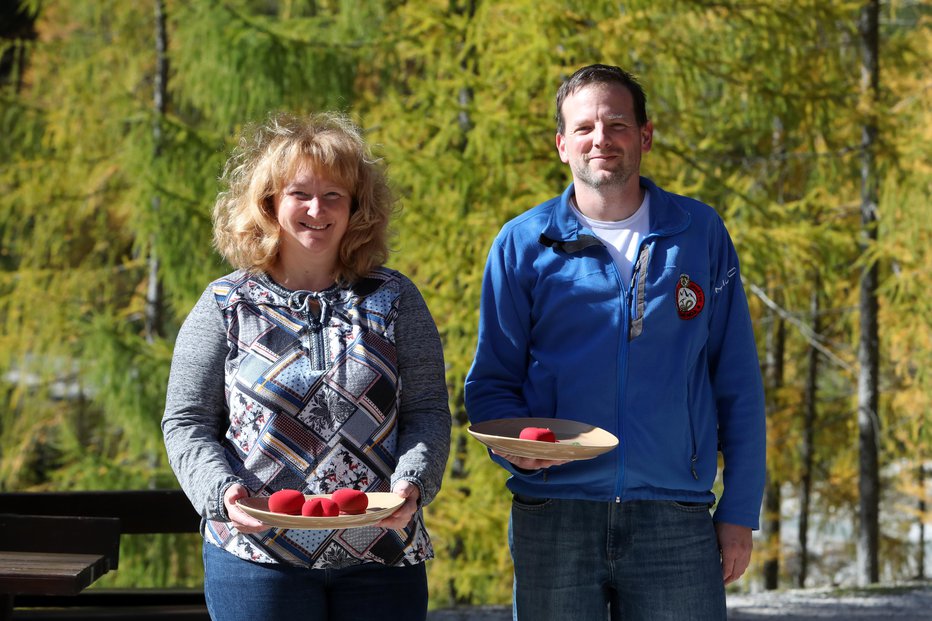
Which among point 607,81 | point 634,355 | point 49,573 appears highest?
point 607,81

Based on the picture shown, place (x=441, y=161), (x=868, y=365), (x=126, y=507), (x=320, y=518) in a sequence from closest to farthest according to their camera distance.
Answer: (x=320, y=518), (x=126, y=507), (x=441, y=161), (x=868, y=365)

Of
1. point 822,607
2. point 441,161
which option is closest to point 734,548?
point 822,607

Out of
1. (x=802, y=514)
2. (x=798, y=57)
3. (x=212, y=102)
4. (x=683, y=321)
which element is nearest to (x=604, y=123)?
(x=683, y=321)

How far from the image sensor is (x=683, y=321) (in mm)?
2387

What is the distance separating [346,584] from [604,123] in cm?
115

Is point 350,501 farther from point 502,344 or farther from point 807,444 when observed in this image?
point 807,444

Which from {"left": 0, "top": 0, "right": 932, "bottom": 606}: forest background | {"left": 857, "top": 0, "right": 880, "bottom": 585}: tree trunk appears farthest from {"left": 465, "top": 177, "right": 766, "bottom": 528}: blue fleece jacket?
{"left": 857, "top": 0, "right": 880, "bottom": 585}: tree trunk

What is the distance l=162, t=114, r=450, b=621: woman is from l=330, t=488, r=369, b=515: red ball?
0.38 feet

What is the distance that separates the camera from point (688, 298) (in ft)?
7.86

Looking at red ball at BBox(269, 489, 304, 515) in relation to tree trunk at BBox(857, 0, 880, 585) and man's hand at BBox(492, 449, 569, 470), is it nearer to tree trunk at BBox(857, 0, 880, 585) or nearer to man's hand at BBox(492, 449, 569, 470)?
man's hand at BBox(492, 449, 569, 470)

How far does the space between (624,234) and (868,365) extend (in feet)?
32.8

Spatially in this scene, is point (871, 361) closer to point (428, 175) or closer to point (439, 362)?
point (428, 175)

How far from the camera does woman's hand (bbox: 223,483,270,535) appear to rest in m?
2.05

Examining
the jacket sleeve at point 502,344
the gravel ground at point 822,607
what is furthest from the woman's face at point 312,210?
the gravel ground at point 822,607
